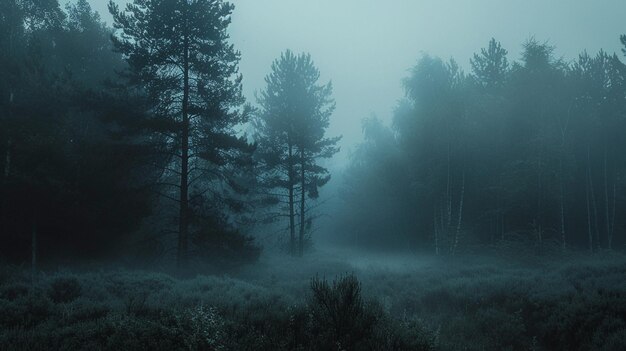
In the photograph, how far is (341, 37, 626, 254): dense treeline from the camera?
23.8 m

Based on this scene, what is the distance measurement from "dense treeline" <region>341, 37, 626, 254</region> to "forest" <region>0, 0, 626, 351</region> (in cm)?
14

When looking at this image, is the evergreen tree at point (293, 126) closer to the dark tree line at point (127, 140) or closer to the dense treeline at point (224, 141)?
the dense treeline at point (224, 141)

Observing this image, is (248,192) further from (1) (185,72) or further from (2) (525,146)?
(2) (525,146)

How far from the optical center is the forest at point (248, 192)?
331 inches

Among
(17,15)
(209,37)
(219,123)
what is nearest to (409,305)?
(219,123)

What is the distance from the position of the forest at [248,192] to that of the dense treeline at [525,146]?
0.45ft

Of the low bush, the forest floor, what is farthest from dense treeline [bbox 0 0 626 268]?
the low bush

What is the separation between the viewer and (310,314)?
8203 mm

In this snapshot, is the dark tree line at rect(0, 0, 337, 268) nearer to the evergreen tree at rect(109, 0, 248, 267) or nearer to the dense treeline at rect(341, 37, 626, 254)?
the evergreen tree at rect(109, 0, 248, 267)

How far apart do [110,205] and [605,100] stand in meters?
30.2

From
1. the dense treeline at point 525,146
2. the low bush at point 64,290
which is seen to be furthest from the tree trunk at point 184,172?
the dense treeline at point 525,146

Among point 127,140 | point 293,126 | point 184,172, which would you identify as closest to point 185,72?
point 127,140

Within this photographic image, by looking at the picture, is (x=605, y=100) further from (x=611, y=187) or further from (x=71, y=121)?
(x=71, y=121)

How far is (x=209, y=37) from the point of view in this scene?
16422mm
